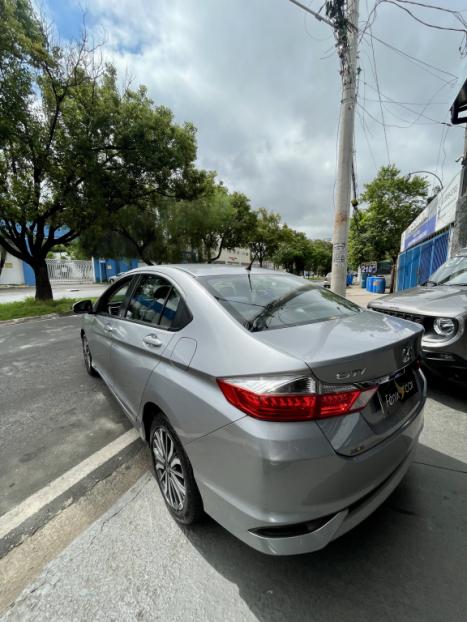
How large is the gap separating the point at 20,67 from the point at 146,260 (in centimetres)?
1131

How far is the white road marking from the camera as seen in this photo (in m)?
2.12

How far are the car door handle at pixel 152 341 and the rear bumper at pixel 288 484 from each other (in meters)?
0.82

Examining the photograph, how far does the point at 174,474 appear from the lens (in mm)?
2045

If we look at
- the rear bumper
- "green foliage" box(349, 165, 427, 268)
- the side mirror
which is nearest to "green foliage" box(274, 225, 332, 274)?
"green foliage" box(349, 165, 427, 268)

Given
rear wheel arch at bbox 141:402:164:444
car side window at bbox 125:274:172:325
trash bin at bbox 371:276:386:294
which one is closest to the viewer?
rear wheel arch at bbox 141:402:164:444

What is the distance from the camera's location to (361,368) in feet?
5.17

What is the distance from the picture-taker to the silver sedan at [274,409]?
1439mm

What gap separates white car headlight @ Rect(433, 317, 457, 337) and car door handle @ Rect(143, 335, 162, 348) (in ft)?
10.1

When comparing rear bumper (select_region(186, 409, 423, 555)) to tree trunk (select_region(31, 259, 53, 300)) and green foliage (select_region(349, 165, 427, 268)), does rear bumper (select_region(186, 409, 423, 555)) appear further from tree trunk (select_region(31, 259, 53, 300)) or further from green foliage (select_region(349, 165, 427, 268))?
Result: green foliage (select_region(349, 165, 427, 268))

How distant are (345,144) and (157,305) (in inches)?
240

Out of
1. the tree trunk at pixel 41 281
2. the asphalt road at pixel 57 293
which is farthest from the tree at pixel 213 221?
the tree trunk at pixel 41 281

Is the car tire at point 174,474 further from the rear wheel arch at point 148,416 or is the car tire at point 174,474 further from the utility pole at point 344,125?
the utility pole at point 344,125

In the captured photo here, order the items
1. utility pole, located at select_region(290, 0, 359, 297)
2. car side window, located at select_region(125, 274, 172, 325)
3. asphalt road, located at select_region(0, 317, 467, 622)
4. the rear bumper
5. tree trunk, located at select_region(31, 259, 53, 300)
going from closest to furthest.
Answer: the rear bumper, asphalt road, located at select_region(0, 317, 467, 622), car side window, located at select_region(125, 274, 172, 325), utility pole, located at select_region(290, 0, 359, 297), tree trunk, located at select_region(31, 259, 53, 300)

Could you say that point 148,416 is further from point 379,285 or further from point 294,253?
point 294,253
